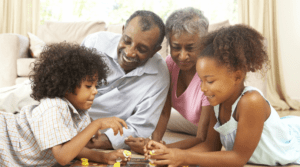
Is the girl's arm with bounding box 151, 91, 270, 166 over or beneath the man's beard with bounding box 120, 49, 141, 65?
beneath

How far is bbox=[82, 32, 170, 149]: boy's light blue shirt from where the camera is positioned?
1541 millimetres

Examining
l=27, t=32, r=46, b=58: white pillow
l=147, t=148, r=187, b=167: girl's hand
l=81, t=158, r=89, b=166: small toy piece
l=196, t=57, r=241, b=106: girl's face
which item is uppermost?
l=196, t=57, r=241, b=106: girl's face

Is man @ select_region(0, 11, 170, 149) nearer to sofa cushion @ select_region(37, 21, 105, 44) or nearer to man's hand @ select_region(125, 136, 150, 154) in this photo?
man's hand @ select_region(125, 136, 150, 154)

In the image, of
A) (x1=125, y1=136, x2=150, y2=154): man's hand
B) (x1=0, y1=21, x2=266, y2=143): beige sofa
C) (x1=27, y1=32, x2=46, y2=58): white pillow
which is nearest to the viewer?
(x1=125, y1=136, x2=150, y2=154): man's hand

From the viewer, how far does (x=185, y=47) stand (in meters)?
1.40

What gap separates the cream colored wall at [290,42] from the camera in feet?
13.8

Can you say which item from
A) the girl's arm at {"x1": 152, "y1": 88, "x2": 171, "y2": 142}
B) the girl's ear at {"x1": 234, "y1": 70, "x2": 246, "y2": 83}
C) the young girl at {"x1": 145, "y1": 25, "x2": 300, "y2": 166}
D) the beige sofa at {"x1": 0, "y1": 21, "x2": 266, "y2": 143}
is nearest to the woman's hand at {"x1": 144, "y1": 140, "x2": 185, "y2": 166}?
the young girl at {"x1": 145, "y1": 25, "x2": 300, "y2": 166}

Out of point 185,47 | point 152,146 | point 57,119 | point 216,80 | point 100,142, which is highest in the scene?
point 185,47

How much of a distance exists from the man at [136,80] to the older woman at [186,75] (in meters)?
0.09

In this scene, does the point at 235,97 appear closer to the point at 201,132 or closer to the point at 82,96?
the point at 201,132

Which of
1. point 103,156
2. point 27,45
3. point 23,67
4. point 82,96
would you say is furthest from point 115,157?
point 27,45

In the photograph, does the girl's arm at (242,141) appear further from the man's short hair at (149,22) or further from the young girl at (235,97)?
the man's short hair at (149,22)

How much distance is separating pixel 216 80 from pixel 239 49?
151 millimetres

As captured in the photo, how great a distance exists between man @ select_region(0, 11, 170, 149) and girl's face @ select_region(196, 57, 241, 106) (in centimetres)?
41
